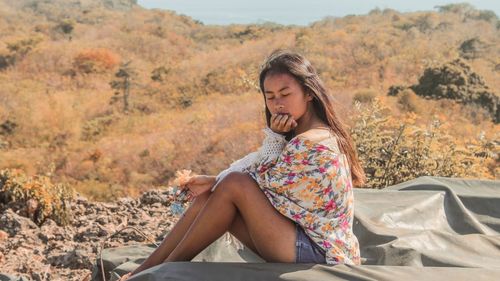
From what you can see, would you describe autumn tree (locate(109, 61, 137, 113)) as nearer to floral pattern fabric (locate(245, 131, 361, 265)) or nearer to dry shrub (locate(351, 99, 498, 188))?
dry shrub (locate(351, 99, 498, 188))

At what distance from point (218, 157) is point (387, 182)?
595cm

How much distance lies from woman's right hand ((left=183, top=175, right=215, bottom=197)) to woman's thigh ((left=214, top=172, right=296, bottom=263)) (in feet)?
0.89

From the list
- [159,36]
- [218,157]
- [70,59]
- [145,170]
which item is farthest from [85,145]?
[159,36]

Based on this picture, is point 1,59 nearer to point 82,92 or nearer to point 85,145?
point 82,92

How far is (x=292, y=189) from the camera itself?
8.64 ft

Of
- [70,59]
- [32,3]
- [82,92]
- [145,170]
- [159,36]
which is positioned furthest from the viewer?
[32,3]

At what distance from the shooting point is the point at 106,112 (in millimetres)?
17484

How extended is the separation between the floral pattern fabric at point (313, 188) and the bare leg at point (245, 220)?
0.05 m

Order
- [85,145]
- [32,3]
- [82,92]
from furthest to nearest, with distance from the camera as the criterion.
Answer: [32,3], [82,92], [85,145]

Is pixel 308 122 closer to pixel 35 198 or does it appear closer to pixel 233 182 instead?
pixel 233 182

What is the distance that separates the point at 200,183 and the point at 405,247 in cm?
104

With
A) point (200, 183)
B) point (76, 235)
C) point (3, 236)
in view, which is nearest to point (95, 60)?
point (3, 236)

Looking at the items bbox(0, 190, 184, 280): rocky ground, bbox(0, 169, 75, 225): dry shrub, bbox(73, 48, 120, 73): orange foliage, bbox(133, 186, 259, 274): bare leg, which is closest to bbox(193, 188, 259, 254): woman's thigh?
bbox(133, 186, 259, 274): bare leg

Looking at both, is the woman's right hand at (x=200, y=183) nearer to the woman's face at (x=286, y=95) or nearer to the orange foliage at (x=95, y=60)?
the woman's face at (x=286, y=95)
